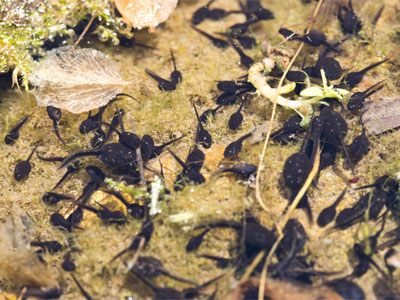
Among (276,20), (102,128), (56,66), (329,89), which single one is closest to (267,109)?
(329,89)

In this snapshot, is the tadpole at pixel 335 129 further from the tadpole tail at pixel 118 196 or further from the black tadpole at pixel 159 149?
the tadpole tail at pixel 118 196

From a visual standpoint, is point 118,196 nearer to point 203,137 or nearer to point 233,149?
point 203,137

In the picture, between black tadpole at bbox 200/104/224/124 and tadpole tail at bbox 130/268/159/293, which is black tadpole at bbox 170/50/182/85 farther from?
tadpole tail at bbox 130/268/159/293

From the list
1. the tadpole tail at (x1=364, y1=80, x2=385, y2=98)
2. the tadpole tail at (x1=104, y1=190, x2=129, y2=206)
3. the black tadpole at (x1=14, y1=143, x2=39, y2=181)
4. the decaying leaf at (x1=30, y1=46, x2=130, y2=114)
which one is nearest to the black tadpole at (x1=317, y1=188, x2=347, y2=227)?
Result: the tadpole tail at (x1=364, y1=80, x2=385, y2=98)

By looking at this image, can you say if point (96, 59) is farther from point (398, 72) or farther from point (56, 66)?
point (398, 72)

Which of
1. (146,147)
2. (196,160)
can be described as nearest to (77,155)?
(146,147)

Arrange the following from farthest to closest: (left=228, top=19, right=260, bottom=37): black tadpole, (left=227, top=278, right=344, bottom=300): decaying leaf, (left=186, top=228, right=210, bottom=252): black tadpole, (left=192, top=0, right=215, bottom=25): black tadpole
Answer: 1. (left=192, top=0, right=215, bottom=25): black tadpole
2. (left=228, top=19, right=260, bottom=37): black tadpole
3. (left=186, top=228, right=210, bottom=252): black tadpole
4. (left=227, top=278, right=344, bottom=300): decaying leaf

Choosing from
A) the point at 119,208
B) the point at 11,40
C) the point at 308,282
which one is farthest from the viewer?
the point at 11,40
